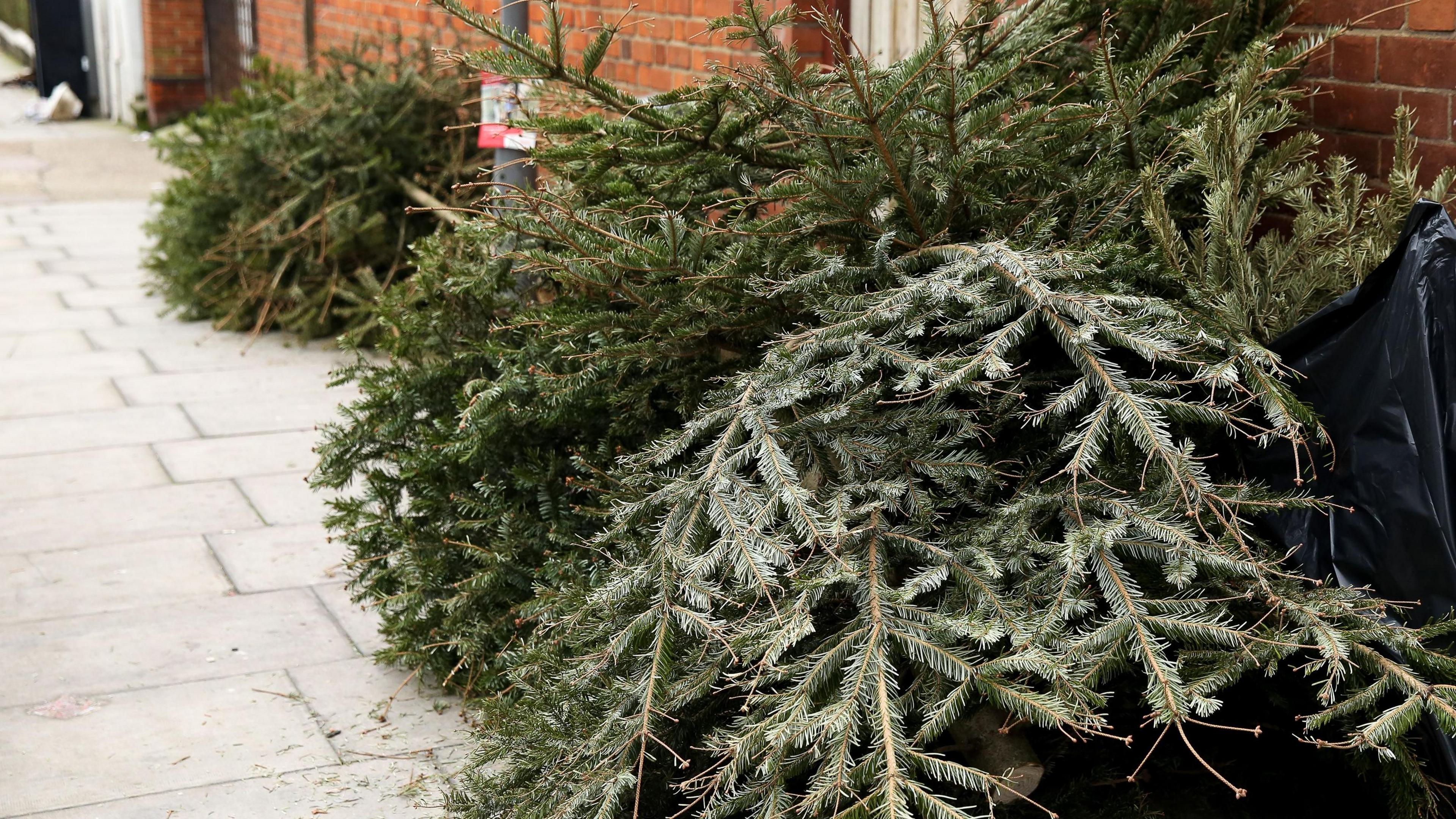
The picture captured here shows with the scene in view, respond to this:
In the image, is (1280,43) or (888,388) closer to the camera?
(888,388)

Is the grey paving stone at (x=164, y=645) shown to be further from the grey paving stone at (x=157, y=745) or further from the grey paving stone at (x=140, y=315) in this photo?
the grey paving stone at (x=140, y=315)

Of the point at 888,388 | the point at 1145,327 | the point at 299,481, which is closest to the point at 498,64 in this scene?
the point at 888,388

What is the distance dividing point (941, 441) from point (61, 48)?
18.1 metres

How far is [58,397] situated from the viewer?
20.3 ft

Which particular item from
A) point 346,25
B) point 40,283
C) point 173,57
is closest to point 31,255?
point 40,283

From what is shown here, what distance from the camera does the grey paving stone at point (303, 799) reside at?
9.75 feet

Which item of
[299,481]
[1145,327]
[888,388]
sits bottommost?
[299,481]

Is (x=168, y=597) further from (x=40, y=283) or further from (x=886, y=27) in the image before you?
(x=40, y=283)

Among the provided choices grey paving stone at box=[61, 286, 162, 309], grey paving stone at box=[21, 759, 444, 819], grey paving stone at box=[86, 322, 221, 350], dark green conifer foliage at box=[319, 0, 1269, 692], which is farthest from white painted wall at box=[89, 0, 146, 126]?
grey paving stone at box=[21, 759, 444, 819]

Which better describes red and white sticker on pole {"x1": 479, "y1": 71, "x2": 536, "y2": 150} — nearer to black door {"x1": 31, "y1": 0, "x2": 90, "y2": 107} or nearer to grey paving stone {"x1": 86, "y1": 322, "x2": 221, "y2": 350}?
grey paving stone {"x1": 86, "y1": 322, "x2": 221, "y2": 350}

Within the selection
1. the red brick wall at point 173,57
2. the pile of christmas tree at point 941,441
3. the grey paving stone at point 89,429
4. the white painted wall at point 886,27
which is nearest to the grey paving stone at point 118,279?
the grey paving stone at point 89,429

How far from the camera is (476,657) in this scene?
11.2 feet

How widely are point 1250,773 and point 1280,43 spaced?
1844 millimetres

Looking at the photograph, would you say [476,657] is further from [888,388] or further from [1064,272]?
[1064,272]
